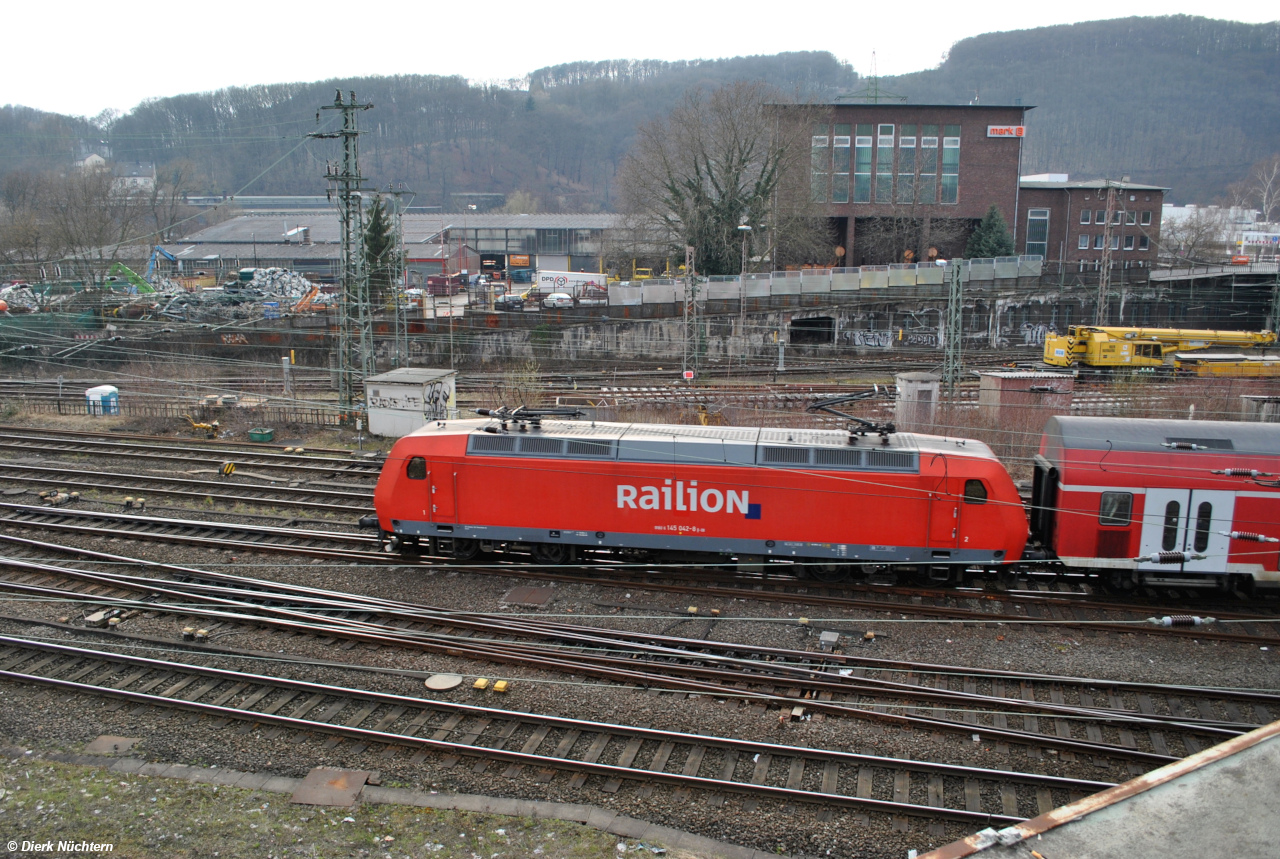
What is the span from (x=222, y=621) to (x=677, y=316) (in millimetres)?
34773

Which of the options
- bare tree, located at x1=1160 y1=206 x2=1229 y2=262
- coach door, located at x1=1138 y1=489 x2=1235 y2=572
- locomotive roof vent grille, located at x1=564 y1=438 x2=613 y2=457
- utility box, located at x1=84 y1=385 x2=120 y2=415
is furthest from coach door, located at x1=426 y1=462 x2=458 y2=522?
bare tree, located at x1=1160 y1=206 x2=1229 y2=262

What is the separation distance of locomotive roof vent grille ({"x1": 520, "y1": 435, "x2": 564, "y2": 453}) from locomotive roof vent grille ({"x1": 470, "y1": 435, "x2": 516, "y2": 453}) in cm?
22

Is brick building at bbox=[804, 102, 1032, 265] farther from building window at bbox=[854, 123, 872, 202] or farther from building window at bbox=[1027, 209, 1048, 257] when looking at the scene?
building window at bbox=[1027, 209, 1048, 257]

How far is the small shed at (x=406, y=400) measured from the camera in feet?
86.8

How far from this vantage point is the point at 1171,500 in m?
13.8

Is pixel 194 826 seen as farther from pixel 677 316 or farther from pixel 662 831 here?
pixel 677 316

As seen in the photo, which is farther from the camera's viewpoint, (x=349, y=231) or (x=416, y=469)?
(x=349, y=231)

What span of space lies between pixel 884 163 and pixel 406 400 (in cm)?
4461

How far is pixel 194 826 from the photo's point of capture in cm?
868

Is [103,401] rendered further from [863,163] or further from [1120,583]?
[863,163]

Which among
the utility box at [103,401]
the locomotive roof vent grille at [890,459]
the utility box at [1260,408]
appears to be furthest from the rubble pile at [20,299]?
the utility box at [1260,408]

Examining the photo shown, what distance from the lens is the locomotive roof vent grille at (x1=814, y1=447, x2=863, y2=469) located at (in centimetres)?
1441

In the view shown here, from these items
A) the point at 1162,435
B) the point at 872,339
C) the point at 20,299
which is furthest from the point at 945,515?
the point at 20,299

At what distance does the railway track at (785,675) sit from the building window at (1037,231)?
61.2 meters
